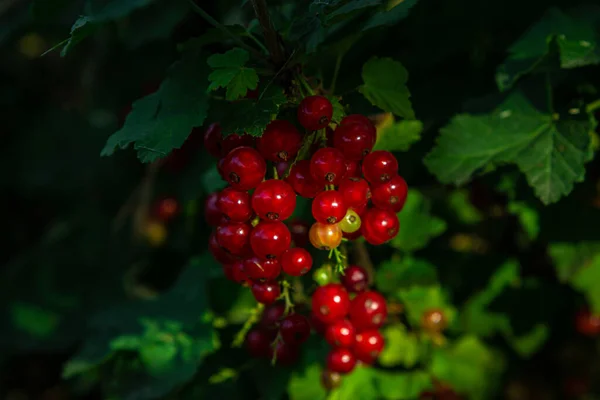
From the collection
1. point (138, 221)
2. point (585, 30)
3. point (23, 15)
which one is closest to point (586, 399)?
point (585, 30)

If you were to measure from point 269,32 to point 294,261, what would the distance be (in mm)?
419

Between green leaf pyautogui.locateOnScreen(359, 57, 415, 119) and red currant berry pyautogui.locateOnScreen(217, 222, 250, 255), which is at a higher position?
green leaf pyautogui.locateOnScreen(359, 57, 415, 119)

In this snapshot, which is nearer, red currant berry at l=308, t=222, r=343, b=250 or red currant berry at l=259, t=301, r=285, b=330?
red currant berry at l=308, t=222, r=343, b=250

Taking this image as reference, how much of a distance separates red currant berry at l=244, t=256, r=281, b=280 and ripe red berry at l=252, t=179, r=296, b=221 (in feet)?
0.26

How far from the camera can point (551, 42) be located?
1.17 meters

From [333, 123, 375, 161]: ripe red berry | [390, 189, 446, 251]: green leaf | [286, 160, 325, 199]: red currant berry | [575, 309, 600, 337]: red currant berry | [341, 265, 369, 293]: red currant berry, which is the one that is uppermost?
[333, 123, 375, 161]: ripe red berry

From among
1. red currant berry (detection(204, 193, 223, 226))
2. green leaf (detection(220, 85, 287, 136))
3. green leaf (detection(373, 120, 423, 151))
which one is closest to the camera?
green leaf (detection(220, 85, 287, 136))

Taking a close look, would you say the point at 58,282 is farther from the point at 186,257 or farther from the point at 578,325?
the point at 578,325

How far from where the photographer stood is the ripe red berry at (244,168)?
91cm

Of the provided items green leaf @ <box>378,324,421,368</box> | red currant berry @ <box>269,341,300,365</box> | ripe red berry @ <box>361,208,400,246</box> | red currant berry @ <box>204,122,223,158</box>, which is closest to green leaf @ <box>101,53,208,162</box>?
red currant berry @ <box>204,122,223,158</box>

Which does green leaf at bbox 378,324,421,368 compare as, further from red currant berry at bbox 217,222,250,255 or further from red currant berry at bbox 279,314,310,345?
red currant berry at bbox 217,222,250,255

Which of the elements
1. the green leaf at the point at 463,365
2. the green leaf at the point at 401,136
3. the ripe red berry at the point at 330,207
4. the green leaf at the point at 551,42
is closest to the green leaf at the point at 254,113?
the ripe red berry at the point at 330,207

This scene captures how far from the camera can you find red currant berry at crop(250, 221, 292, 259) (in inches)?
36.2

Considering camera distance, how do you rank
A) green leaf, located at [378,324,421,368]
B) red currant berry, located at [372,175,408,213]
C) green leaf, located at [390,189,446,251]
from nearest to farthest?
1. red currant berry, located at [372,175,408,213]
2. green leaf, located at [390,189,446,251]
3. green leaf, located at [378,324,421,368]
